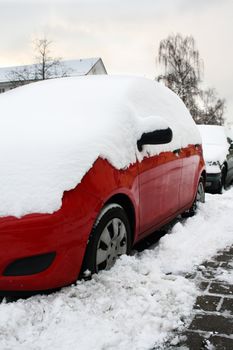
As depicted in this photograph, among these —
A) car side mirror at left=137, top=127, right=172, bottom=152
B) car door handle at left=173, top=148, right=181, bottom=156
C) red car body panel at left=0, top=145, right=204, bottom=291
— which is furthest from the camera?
car door handle at left=173, top=148, right=181, bottom=156

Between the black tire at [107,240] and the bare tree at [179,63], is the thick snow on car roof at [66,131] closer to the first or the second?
the black tire at [107,240]

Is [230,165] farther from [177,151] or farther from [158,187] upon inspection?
[158,187]

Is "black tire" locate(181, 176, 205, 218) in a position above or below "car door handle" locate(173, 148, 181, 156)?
below

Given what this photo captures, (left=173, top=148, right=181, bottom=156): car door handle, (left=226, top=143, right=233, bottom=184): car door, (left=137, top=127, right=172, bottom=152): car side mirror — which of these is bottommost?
(left=226, top=143, right=233, bottom=184): car door

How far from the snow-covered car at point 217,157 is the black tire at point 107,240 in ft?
18.3

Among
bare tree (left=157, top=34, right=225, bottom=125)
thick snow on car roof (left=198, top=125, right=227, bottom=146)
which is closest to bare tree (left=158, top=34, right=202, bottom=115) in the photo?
bare tree (left=157, top=34, right=225, bottom=125)

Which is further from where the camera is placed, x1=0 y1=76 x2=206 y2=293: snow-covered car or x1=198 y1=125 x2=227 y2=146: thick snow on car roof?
x1=198 y1=125 x2=227 y2=146: thick snow on car roof

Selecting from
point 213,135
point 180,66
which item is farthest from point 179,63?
point 213,135

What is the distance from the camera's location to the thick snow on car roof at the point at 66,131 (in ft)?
10.3

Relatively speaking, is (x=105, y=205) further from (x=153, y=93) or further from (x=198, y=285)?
(x=153, y=93)

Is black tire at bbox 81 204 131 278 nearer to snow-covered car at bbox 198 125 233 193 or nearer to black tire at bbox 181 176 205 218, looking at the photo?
black tire at bbox 181 176 205 218

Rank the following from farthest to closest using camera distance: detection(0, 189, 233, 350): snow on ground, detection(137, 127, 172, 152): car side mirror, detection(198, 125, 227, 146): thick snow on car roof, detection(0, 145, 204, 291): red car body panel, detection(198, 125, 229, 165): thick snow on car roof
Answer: detection(198, 125, 227, 146): thick snow on car roof
detection(198, 125, 229, 165): thick snow on car roof
detection(137, 127, 172, 152): car side mirror
detection(0, 145, 204, 291): red car body panel
detection(0, 189, 233, 350): snow on ground

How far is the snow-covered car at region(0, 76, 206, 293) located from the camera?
9.84ft

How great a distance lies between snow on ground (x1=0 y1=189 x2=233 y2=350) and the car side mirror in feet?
3.12
